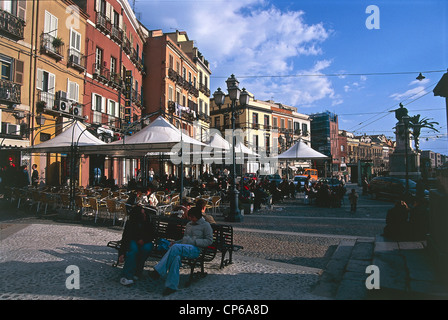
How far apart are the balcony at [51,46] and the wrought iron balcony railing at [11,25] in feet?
4.20

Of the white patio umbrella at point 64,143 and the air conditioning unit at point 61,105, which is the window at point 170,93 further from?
the white patio umbrella at point 64,143

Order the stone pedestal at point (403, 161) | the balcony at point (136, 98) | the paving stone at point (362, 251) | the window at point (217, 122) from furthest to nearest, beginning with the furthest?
the window at point (217, 122) < the balcony at point (136, 98) < the stone pedestal at point (403, 161) < the paving stone at point (362, 251)

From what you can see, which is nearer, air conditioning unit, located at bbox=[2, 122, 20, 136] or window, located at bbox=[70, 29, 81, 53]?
air conditioning unit, located at bbox=[2, 122, 20, 136]

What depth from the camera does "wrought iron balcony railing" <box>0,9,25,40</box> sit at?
13164 millimetres

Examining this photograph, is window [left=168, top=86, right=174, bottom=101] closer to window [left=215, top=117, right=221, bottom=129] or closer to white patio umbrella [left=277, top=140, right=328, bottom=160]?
white patio umbrella [left=277, top=140, right=328, bottom=160]

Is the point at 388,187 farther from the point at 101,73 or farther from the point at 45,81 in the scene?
the point at 45,81

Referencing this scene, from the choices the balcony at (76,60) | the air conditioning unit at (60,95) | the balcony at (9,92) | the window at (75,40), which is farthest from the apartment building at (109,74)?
the balcony at (9,92)

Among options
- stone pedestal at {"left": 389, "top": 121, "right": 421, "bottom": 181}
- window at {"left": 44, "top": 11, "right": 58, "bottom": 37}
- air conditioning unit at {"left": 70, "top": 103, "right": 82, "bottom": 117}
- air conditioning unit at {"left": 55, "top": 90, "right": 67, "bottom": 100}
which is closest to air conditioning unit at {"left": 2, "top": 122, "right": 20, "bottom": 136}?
air conditioning unit at {"left": 55, "top": 90, "right": 67, "bottom": 100}

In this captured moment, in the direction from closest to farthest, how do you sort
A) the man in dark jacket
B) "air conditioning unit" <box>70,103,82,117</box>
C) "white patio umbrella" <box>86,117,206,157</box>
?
the man in dark jacket
"white patio umbrella" <box>86,117,206,157</box>
"air conditioning unit" <box>70,103,82,117</box>

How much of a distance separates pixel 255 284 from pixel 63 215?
8212mm

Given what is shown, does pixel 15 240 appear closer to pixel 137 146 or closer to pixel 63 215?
pixel 63 215

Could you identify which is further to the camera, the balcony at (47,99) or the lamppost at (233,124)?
the balcony at (47,99)

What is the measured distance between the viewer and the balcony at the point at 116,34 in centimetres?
2186

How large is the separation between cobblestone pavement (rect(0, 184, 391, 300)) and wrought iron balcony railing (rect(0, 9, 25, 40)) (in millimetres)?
9398
